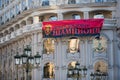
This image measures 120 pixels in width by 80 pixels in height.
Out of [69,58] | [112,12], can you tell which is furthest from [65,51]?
[112,12]

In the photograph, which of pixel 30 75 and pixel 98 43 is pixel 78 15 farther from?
pixel 30 75

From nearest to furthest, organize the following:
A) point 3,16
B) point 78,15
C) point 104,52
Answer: point 104,52 → point 78,15 → point 3,16

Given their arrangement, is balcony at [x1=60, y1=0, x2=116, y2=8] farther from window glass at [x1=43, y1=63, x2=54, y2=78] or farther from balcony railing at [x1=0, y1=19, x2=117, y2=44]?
window glass at [x1=43, y1=63, x2=54, y2=78]

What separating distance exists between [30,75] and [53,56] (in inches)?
198

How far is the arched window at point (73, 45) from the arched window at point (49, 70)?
348 centimetres

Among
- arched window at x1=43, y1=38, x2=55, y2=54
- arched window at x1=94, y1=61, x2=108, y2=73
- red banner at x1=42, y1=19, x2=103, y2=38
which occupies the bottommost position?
arched window at x1=94, y1=61, x2=108, y2=73

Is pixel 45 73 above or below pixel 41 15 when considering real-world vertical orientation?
below

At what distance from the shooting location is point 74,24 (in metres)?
55.1

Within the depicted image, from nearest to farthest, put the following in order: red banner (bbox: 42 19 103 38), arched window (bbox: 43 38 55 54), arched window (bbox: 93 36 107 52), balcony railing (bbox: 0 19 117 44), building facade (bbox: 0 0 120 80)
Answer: red banner (bbox: 42 19 103 38), building facade (bbox: 0 0 120 80), balcony railing (bbox: 0 19 117 44), arched window (bbox: 93 36 107 52), arched window (bbox: 43 38 55 54)

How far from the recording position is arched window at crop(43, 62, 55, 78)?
56519mm

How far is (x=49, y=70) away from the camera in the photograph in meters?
56.7

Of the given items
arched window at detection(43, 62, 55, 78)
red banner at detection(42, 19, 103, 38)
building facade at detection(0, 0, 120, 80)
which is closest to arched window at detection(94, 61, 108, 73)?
building facade at detection(0, 0, 120, 80)

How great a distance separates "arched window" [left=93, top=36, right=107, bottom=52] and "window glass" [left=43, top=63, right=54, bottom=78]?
6638mm

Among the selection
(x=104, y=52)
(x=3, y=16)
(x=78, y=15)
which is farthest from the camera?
(x=3, y=16)
